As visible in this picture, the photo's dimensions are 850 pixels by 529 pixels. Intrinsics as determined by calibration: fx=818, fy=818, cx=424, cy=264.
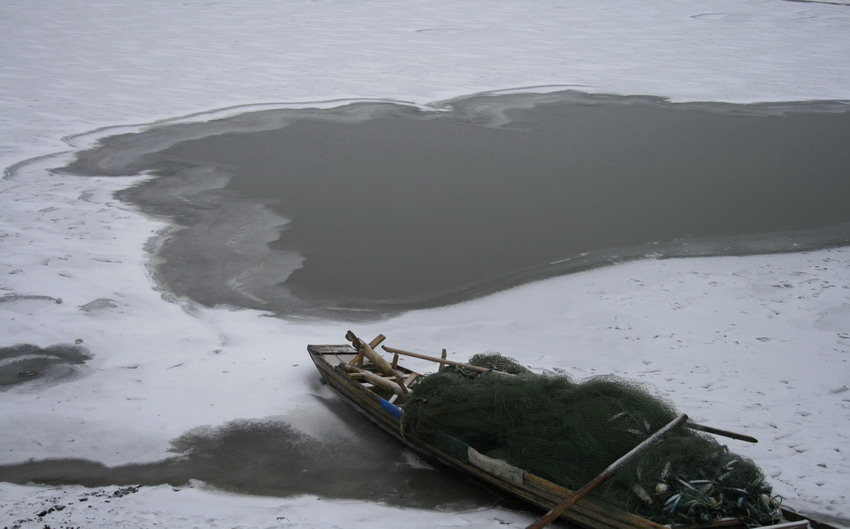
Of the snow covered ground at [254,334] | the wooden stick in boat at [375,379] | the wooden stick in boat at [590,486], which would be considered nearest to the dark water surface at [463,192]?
the snow covered ground at [254,334]

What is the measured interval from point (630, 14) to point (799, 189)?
15.4 meters

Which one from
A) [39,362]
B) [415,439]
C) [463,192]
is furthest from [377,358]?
[463,192]

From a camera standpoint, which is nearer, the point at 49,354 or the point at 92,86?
the point at 49,354

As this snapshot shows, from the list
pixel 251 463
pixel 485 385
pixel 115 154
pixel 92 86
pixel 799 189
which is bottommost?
pixel 251 463

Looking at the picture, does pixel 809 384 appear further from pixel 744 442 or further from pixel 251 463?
pixel 251 463

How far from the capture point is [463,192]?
11.1 meters

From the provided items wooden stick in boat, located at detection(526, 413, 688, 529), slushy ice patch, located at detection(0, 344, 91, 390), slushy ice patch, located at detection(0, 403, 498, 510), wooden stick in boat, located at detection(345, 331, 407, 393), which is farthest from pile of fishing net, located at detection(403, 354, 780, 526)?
slushy ice patch, located at detection(0, 344, 91, 390)

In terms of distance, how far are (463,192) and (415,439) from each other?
6019 millimetres

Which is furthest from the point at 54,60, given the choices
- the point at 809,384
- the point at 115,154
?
the point at 809,384

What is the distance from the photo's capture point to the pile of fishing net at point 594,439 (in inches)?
177

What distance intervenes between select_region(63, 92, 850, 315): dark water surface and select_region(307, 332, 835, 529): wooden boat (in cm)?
145

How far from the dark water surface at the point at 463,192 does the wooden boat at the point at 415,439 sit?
1.45 metres

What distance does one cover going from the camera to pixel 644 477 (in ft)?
15.2

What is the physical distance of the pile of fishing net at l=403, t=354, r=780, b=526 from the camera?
177 inches
